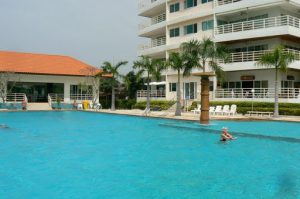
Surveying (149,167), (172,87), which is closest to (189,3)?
(172,87)

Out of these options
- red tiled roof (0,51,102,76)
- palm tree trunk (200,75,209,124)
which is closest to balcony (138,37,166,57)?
red tiled roof (0,51,102,76)

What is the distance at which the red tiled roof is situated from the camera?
42.0m

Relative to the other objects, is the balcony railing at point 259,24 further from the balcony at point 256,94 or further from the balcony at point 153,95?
the balcony at point 153,95

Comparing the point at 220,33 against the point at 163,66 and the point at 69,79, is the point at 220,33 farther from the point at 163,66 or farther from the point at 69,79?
the point at 69,79

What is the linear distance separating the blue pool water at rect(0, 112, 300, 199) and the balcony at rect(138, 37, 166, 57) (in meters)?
27.0

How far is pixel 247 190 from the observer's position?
8461mm

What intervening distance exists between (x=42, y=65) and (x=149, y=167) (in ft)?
121

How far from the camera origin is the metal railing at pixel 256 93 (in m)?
30.7

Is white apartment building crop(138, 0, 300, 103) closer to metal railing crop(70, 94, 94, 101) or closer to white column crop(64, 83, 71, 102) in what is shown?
metal railing crop(70, 94, 94, 101)

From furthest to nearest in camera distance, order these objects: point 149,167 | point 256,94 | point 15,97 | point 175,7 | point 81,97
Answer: point 81,97 < point 175,7 < point 15,97 < point 256,94 < point 149,167

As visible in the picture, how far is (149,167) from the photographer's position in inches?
426

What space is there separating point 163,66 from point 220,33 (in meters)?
7.10

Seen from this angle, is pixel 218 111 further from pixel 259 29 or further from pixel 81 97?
pixel 81 97

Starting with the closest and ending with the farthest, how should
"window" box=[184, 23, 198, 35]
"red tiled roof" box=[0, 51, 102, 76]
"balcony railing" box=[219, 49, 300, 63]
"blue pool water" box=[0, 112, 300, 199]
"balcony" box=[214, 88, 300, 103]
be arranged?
"blue pool water" box=[0, 112, 300, 199]
"balcony" box=[214, 88, 300, 103]
"balcony railing" box=[219, 49, 300, 63]
"window" box=[184, 23, 198, 35]
"red tiled roof" box=[0, 51, 102, 76]
